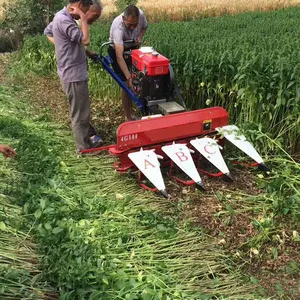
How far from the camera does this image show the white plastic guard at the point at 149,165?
4.12m

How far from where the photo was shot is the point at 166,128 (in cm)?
457

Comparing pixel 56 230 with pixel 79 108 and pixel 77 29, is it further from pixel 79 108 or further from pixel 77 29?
pixel 77 29

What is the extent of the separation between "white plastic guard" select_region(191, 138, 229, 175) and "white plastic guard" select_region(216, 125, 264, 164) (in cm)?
17

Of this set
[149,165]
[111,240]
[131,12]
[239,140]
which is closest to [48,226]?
[111,240]

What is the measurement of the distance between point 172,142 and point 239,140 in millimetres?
730

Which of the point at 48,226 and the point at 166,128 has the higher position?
the point at 48,226

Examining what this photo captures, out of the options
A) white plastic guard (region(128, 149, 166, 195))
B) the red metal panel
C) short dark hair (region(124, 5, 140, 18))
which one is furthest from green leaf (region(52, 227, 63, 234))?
short dark hair (region(124, 5, 140, 18))

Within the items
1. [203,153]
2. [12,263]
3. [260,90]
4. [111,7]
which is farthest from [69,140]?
[111,7]

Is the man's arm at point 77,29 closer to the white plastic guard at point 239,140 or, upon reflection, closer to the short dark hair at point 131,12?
the short dark hair at point 131,12

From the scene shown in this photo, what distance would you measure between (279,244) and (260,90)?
205cm

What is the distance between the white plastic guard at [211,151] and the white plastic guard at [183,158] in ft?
0.48

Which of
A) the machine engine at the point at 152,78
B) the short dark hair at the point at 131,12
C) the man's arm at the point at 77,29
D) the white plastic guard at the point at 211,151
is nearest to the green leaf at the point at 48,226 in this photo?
the white plastic guard at the point at 211,151

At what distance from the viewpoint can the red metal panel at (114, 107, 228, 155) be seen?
4.45 meters

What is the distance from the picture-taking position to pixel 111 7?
25594 mm
